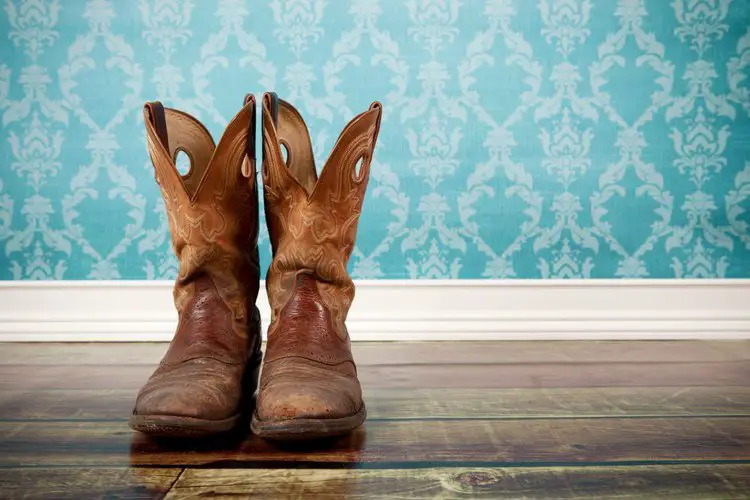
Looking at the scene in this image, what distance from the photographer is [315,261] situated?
1056mm

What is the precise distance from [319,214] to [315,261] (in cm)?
8

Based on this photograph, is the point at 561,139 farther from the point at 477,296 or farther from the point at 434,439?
the point at 434,439

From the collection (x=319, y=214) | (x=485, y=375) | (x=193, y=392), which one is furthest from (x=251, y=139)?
(x=485, y=375)

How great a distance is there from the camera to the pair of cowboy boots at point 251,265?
100 centimetres

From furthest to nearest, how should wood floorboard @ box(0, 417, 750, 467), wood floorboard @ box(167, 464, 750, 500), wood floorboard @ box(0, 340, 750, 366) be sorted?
wood floorboard @ box(0, 340, 750, 366) < wood floorboard @ box(0, 417, 750, 467) < wood floorboard @ box(167, 464, 750, 500)

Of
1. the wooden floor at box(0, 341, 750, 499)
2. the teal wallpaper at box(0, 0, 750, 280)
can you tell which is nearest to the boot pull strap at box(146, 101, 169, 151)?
the wooden floor at box(0, 341, 750, 499)

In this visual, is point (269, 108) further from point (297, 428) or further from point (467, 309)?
point (467, 309)

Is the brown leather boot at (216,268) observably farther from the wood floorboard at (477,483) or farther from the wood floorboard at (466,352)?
the wood floorboard at (466,352)

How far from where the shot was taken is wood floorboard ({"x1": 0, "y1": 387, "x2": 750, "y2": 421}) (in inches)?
43.8

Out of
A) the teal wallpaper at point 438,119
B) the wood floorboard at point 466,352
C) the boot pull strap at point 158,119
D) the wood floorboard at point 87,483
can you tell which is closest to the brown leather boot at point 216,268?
the boot pull strap at point 158,119

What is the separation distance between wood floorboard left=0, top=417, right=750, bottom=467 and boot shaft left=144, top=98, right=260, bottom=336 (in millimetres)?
225

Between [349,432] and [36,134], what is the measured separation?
1.41 metres

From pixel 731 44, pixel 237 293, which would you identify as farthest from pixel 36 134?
pixel 731 44

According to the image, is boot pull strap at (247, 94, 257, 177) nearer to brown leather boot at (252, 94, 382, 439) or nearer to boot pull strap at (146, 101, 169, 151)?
brown leather boot at (252, 94, 382, 439)
